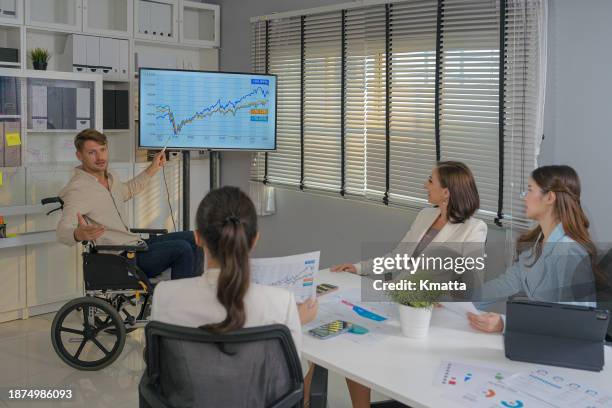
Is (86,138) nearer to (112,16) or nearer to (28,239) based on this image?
(28,239)

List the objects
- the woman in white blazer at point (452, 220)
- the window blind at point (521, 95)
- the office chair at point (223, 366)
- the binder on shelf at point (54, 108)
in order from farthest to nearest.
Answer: the binder on shelf at point (54, 108), the window blind at point (521, 95), the woman in white blazer at point (452, 220), the office chair at point (223, 366)

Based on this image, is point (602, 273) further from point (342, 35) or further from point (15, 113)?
point (15, 113)

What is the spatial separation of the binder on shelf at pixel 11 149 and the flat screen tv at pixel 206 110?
2.68 feet

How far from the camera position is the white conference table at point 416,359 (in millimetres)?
1936

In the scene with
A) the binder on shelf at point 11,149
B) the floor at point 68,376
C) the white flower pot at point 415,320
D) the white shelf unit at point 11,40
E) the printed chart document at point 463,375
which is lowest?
the floor at point 68,376

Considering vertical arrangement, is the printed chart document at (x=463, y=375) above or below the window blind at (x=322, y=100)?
below

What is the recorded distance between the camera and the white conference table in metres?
1.94

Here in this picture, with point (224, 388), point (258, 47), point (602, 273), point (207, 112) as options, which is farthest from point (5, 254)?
point (602, 273)

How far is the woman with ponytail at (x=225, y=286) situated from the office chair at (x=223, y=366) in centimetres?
7

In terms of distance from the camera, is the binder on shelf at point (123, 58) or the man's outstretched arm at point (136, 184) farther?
the binder on shelf at point (123, 58)

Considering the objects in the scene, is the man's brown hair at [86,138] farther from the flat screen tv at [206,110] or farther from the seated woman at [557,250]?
the seated woman at [557,250]

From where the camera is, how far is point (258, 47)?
5652mm

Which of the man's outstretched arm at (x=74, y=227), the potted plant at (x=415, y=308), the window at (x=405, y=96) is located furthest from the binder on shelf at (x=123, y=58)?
the potted plant at (x=415, y=308)

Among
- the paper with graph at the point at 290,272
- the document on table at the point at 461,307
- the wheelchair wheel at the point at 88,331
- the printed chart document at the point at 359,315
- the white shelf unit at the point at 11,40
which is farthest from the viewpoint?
the white shelf unit at the point at 11,40
